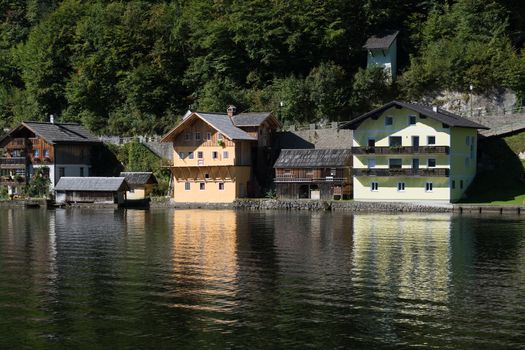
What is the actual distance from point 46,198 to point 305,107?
2916 centimetres

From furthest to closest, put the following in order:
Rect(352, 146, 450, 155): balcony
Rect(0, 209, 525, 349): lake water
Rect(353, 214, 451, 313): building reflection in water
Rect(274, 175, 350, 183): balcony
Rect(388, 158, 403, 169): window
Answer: Rect(274, 175, 350, 183): balcony < Rect(388, 158, 403, 169): window < Rect(352, 146, 450, 155): balcony < Rect(353, 214, 451, 313): building reflection in water < Rect(0, 209, 525, 349): lake water

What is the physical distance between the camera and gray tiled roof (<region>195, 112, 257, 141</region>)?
252ft

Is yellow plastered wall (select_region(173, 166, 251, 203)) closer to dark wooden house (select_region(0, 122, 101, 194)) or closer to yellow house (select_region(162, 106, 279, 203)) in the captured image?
yellow house (select_region(162, 106, 279, 203))

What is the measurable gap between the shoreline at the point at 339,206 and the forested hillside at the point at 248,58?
44.4ft

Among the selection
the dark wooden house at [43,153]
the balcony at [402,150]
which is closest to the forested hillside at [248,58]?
the dark wooden house at [43,153]

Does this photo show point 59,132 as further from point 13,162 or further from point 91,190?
point 91,190

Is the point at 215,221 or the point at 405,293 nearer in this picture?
the point at 405,293

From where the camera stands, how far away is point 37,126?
285 feet

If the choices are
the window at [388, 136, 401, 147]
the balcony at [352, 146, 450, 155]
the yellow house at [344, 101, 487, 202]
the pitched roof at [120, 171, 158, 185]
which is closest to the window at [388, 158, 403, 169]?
the yellow house at [344, 101, 487, 202]

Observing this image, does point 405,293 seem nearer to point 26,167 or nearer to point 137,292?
point 137,292

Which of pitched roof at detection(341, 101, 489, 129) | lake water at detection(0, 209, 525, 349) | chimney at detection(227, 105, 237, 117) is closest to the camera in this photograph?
lake water at detection(0, 209, 525, 349)

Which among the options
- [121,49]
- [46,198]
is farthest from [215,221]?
[121,49]

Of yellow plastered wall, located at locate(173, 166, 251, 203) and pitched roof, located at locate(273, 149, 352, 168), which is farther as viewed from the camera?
yellow plastered wall, located at locate(173, 166, 251, 203)

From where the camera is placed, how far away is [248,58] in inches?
3652
